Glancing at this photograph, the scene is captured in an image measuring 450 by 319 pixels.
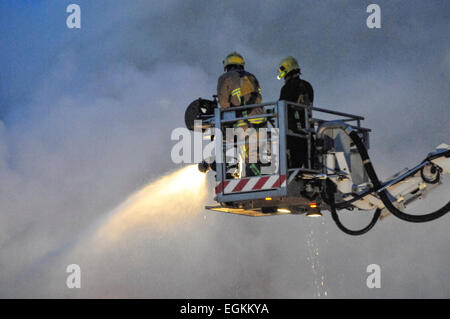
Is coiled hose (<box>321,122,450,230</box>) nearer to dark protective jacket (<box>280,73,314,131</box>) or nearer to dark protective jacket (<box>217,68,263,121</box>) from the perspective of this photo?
dark protective jacket (<box>280,73,314,131</box>)

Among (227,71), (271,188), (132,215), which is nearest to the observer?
(271,188)

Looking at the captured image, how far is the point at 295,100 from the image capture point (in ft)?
29.6

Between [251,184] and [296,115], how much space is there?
112cm

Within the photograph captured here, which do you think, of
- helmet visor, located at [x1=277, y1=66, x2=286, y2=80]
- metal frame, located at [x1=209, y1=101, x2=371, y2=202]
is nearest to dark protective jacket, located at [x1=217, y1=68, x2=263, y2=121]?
helmet visor, located at [x1=277, y1=66, x2=286, y2=80]

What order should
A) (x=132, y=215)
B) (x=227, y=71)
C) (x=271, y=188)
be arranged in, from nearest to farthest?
1. (x=271, y=188)
2. (x=227, y=71)
3. (x=132, y=215)

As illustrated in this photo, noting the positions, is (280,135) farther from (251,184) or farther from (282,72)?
(282,72)

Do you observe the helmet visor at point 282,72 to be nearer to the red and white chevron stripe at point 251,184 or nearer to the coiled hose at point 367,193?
the coiled hose at point 367,193

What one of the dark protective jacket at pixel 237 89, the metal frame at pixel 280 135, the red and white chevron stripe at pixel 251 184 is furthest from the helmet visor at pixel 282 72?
the red and white chevron stripe at pixel 251 184

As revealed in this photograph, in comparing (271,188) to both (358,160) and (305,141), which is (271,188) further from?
(358,160)

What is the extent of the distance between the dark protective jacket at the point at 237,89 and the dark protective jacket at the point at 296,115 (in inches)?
17.6

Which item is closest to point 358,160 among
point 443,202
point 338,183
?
point 338,183

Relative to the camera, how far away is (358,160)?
8977mm

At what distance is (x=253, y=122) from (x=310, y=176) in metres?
1.02

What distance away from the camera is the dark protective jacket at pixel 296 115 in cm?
854
